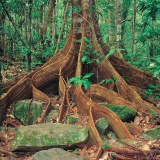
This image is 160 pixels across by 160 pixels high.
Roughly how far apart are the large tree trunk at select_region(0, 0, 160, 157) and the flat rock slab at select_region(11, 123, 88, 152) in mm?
708

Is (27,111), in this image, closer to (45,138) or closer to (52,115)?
(52,115)

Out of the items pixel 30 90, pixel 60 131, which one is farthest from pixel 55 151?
pixel 30 90

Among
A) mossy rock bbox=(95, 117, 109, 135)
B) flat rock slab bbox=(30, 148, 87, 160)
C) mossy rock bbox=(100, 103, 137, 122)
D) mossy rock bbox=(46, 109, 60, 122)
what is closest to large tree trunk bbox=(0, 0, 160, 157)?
mossy rock bbox=(46, 109, 60, 122)

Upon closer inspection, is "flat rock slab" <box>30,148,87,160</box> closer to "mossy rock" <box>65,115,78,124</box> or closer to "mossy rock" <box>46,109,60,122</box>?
"mossy rock" <box>65,115,78,124</box>

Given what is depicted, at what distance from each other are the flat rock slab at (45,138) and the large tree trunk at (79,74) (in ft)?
2.32

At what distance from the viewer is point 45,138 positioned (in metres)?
2.79

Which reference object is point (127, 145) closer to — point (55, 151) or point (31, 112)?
point (55, 151)

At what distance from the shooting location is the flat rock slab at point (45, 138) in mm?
2721

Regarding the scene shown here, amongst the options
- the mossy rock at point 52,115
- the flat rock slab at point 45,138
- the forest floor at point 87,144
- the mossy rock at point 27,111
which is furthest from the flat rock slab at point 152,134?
the mossy rock at point 27,111

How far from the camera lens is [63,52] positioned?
5.36 meters

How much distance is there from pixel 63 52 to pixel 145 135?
135 inches

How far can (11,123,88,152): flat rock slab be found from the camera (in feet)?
8.93

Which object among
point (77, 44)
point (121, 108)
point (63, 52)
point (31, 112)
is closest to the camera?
point (121, 108)

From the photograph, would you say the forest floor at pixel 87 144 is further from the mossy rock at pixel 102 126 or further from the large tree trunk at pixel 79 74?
the mossy rock at pixel 102 126
